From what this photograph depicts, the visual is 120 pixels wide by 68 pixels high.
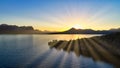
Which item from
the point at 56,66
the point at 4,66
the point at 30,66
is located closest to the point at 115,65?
the point at 56,66

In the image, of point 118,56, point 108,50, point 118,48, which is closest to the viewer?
point 118,56

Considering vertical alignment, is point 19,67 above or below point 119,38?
below

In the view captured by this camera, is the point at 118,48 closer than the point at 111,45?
Yes

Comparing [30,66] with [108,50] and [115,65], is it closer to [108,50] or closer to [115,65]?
[115,65]

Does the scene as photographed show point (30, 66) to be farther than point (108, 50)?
No

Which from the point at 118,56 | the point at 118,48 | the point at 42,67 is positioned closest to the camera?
the point at 42,67

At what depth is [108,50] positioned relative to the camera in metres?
66.6

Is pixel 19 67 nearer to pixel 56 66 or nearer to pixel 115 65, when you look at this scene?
pixel 56 66

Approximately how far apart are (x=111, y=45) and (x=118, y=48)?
21.2 feet

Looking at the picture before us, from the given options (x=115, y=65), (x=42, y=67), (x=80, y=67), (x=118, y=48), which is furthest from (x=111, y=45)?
(x=42, y=67)

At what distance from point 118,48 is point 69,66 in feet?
76.6

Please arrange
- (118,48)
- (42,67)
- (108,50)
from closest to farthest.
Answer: (42,67), (118,48), (108,50)

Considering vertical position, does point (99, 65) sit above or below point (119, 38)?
below

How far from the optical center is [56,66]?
44.9m
